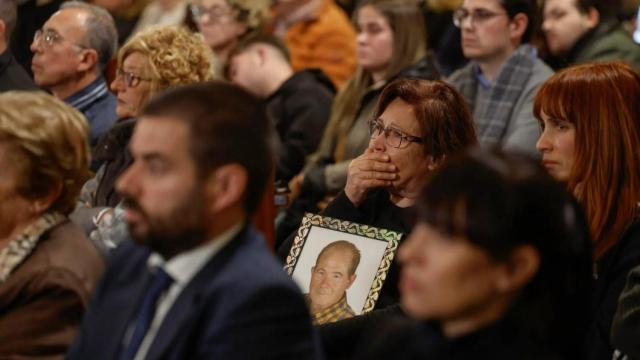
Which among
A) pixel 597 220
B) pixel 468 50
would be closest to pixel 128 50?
pixel 468 50

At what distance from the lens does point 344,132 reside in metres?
4.98

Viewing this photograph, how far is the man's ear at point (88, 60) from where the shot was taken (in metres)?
4.95

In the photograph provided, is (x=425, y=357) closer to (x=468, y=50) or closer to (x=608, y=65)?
(x=608, y=65)

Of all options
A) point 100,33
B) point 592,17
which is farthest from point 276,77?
point 592,17

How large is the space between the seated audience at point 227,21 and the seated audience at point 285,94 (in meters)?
0.22

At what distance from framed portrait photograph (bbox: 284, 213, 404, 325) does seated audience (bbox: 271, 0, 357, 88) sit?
317cm

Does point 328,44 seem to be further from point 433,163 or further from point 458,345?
point 458,345

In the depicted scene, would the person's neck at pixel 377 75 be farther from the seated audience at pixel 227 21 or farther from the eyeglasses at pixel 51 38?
the eyeglasses at pixel 51 38

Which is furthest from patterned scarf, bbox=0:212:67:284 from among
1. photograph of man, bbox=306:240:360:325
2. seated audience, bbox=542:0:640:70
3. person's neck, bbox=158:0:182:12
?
person's neck, bbox=158:0:182:12

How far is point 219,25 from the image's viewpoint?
602 centimetres

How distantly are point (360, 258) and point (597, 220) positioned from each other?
604mm

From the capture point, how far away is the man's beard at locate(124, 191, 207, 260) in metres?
2.13

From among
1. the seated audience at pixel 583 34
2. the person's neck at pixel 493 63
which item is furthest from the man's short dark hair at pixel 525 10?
the seated audience at pixel 583 34

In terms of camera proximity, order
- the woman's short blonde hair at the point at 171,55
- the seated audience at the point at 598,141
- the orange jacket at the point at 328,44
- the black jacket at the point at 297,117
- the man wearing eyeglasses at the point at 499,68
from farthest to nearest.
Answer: the orange jacket at the point at 328,44 → the black jacket at the point at 297,117 → the man wearing eyeglasses at the point at 499,68 → the woman's short blonde hair at the point at 171,55 → the seated audience at the point at 598,141
